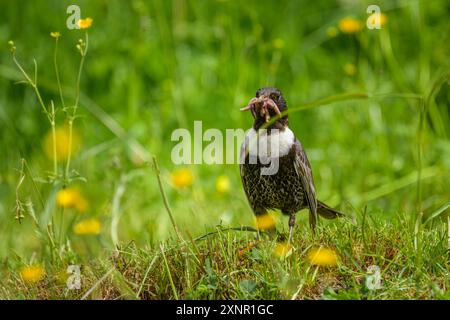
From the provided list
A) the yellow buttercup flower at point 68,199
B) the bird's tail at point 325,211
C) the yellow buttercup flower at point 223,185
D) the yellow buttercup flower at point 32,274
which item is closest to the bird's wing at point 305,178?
the bird's tail at point 325,211

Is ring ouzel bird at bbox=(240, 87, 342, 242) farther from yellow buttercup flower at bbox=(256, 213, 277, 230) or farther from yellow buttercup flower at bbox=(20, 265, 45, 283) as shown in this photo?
yellow buttercup flower at bbox=(20, 265, 45, 283)

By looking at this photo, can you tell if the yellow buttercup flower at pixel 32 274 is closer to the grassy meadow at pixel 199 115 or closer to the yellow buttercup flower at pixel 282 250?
the grassy meadow at pixel 199 115

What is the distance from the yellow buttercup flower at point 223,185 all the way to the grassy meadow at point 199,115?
17 millimetres

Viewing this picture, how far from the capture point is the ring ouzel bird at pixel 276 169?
3.29m

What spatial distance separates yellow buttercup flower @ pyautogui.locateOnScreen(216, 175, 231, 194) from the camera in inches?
188

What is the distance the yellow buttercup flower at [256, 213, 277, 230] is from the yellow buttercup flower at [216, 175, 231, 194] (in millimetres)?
1268

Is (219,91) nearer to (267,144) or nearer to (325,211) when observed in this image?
(325,211)

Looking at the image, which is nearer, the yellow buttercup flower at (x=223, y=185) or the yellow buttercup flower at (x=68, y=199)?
the yellow buttercup flower at (x=68, y=199)

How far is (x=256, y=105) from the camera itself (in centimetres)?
315

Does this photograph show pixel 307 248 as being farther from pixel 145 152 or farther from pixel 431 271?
pixel 145 152

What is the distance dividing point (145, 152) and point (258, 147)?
1960mm

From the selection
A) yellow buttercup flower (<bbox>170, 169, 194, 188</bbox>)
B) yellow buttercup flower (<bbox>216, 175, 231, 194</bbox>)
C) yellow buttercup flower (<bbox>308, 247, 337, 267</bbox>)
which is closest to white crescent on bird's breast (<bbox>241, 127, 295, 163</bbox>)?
yellow buttercup flower (<bbox>308, 247, 337, 267</bbox>)

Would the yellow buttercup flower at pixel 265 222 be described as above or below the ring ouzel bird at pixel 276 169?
below
